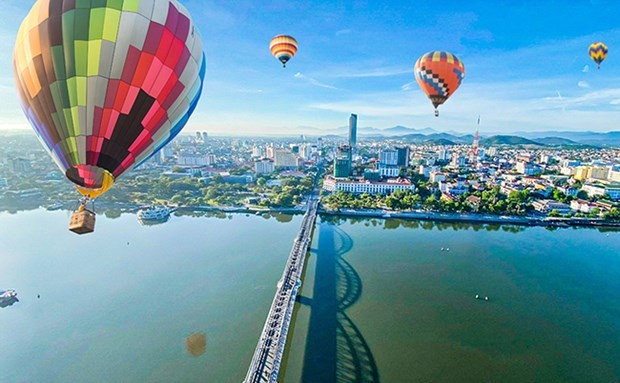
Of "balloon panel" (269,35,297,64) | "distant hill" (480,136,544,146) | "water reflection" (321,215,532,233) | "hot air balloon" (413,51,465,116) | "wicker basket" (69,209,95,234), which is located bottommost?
"water reflection" (321,215,532,233)

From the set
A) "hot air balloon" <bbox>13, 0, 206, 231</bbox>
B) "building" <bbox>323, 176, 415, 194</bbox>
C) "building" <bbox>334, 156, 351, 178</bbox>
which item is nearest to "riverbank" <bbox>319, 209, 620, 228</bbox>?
"building" <bbox>323, 176, 415, 194</bbox>

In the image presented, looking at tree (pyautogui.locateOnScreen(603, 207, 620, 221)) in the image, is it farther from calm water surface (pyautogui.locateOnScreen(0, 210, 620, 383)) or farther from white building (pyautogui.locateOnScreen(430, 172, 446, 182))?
white building (pyautogui.locateOnScreen(430, 172, 446, 182))

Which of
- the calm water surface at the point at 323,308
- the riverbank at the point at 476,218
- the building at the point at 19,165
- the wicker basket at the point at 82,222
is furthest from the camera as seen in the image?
the building at the point at 19,165

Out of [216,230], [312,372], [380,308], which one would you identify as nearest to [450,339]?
[380,308]

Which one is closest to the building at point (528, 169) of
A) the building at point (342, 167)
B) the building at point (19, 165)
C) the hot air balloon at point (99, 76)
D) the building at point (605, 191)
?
the building at point (605, 191)

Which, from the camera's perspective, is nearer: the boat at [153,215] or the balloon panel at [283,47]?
the balloon panel at [283,47]

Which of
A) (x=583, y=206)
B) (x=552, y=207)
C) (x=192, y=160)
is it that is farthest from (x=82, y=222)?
(x=192, y=160)

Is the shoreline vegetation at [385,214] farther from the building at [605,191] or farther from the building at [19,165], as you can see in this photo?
the building at [19,165]
